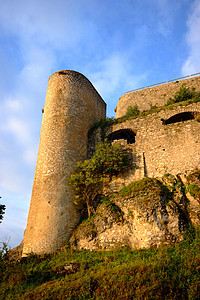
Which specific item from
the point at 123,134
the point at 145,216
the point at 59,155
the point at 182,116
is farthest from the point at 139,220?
the point at 123,134

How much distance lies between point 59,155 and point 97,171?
2296mm

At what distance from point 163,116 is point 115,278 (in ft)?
30.7

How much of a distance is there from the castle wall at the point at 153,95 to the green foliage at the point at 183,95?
61 cm

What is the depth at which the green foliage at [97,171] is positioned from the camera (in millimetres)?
11883

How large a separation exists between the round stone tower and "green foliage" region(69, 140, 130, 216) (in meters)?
0.52

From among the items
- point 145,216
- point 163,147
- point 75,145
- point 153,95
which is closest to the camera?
point 145,216

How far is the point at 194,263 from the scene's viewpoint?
22.3ft

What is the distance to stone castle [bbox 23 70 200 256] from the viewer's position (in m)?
A: 10.9

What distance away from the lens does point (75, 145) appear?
13320mm

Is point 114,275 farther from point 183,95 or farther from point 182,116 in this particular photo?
point 183,95

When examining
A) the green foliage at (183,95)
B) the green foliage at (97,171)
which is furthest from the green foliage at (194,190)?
the green foliage at (183,95)

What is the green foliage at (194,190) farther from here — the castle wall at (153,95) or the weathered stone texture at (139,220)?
the castle wall at (153,95)

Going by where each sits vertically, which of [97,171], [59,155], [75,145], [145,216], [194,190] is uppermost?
[75,145]

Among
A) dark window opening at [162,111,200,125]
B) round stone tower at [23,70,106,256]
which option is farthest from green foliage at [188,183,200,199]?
round stone tower at [23,70,106,256]
